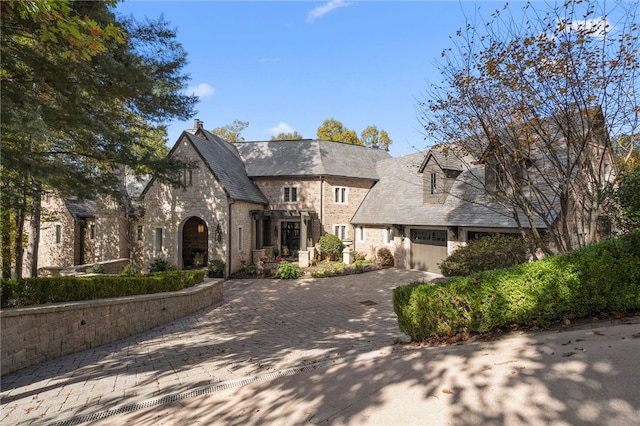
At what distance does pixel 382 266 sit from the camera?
21.3 m

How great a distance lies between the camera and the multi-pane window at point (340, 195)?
81.1 feet

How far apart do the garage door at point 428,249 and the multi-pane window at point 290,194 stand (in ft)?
29.7

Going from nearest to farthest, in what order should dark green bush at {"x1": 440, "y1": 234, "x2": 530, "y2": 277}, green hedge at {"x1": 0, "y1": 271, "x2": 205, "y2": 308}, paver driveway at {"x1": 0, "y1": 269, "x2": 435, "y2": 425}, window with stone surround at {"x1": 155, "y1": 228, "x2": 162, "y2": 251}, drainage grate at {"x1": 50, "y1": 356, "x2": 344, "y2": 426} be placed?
drainage grate at {"x1": 50, "y1": 356, "x2": 344, "y2": 426}, paver driveway at {"x1": 0, "y1": 269, "x2": 435, "y2": 425}, green hedge at {"x1": 0, "y1": 271, "x2": 205, "y2": 308}, dark green bush at {"x1": 440, "y1": 234, "x2": 530, "y2": 277}, window with stone surround at {"x1": 155, "y1": 228, "x2": 162, "y2": 251}

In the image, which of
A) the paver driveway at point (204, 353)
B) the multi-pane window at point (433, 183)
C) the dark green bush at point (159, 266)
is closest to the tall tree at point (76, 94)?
the paver driveway at point (204, 353)

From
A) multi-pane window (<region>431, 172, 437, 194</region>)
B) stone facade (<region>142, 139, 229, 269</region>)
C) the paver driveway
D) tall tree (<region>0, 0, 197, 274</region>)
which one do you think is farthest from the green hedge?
multi-pane window (<region>431, 172, 437, 194</region>)

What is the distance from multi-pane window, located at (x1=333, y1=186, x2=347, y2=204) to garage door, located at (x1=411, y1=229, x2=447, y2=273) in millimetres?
6602

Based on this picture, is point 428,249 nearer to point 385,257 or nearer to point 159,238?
point 385,257

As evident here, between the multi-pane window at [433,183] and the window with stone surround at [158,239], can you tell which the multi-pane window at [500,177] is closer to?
the multi-pane window at [433,183]

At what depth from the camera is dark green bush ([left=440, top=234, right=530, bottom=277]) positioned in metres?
13.2

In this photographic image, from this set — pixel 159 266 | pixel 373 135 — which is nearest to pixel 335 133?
pixel 373 135

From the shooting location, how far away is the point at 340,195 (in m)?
24.9

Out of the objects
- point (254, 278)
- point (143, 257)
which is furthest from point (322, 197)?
point (143, 257)

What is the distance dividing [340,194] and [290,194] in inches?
151

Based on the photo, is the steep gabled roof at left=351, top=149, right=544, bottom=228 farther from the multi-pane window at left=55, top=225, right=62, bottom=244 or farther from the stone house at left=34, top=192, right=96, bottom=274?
the multi-pane window at left=55, top=225, right=62, bottom=244
